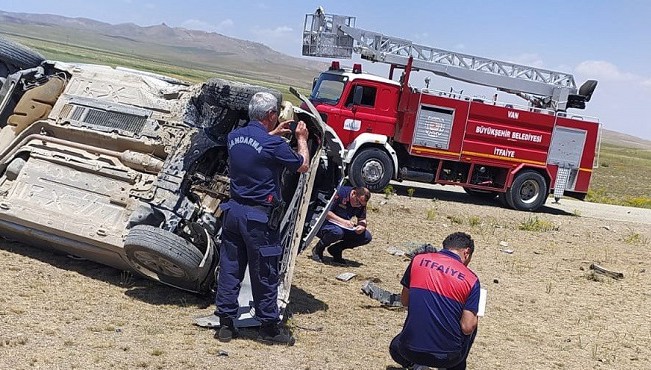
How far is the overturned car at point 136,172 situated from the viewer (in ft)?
21.1

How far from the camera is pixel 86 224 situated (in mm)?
6668

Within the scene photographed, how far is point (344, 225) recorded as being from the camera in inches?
349

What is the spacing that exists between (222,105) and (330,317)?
207 cm

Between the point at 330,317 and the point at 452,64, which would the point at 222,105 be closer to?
the point at 330,317

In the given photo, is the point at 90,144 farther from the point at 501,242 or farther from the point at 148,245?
the point at 501,242

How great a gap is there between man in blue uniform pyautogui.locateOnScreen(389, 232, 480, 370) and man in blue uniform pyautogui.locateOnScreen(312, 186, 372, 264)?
382 centimetres

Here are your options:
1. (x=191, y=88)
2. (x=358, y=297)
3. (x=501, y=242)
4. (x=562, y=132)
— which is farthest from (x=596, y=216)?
(x=191, y=88)

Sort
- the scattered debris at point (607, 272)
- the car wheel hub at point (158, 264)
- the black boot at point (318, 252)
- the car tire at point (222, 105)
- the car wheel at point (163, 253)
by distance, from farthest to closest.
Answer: the scattered debris at point (607, 272)
the black boot at point (318, 252)
the car tire at point (222, 105)
the car wheel hub at point (158, 264)
the car wheel at point (163, 253)

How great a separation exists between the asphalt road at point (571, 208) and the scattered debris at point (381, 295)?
9.63 meters

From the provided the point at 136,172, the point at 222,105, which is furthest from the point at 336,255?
the point at 136,172

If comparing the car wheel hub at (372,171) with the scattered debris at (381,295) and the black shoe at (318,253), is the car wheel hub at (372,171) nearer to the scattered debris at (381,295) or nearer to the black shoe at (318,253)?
the black shoe at (318,253)

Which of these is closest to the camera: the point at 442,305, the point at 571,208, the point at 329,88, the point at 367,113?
the point at 442,305

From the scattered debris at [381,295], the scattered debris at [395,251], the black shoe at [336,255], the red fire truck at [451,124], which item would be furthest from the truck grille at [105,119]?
the red fire truck at [451,124]

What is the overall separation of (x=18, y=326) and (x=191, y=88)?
9.56ft
